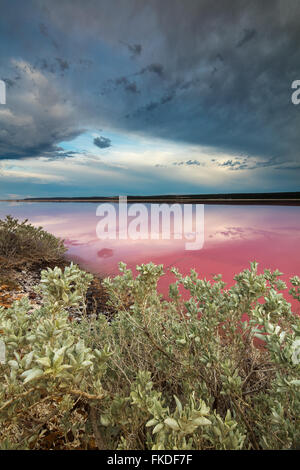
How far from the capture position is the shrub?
22.1ft

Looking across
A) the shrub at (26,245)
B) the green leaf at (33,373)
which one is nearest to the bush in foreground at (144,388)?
the green leaf at (33,373)

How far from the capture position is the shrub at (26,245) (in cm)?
672

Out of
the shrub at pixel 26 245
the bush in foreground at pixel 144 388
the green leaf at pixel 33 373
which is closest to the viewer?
the green leaf at pixel 33 373

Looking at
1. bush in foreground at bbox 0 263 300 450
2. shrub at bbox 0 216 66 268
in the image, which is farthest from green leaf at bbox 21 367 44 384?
shrub at bbox 0 216 66 268

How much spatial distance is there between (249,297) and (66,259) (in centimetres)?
741

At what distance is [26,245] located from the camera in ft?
23.9

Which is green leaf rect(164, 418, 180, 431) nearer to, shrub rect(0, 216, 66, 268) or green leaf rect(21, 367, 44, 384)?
green leaf rect(21, 367, 44, 384)

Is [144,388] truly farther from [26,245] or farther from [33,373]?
[26,245]

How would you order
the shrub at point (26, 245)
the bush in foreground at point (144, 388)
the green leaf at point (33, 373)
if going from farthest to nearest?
the shrub at point (26, 245)
the bush in foreground at point (144, 388)
the green leaf at point (33, 373)

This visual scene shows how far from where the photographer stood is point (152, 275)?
1.84 meters

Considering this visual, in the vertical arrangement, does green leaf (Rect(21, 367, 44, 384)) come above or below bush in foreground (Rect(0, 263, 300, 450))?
above

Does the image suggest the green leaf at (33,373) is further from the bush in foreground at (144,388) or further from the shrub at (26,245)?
the shrub at (26,245)
